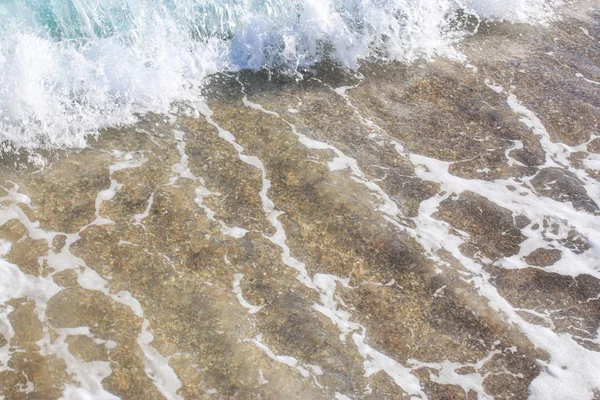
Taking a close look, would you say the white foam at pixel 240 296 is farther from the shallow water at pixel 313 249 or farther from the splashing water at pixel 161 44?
the splashing water at pixel 161 44

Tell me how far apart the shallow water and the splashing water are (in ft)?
1.41

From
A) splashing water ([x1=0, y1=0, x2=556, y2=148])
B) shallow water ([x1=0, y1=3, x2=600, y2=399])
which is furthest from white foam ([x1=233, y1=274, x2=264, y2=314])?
splashing water ([x1=0, y1=0, x2=556, y2=148])

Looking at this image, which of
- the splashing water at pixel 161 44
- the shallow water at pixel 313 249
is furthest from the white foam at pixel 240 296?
the splashing water at pixel 161 44

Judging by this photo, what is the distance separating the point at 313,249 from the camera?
6332mm

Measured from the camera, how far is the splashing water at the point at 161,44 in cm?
759

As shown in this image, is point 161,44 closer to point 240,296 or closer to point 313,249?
point 313,249

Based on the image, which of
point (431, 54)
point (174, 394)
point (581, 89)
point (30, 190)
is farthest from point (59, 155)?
point (581, 89)

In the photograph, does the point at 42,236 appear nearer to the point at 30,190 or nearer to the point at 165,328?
the point at 30,190

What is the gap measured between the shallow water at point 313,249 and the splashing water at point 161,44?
0.43 m

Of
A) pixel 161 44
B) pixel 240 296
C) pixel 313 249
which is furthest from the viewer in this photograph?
pixel 161 44

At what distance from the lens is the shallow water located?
17.1ft

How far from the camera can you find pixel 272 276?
19.7ft

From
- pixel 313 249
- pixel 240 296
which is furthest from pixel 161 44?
pixel 240 296

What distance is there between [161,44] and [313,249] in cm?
432
